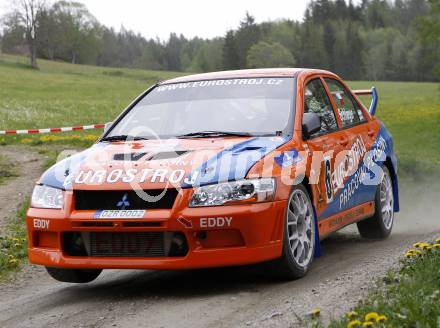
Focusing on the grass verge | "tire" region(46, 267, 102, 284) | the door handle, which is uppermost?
the door handle

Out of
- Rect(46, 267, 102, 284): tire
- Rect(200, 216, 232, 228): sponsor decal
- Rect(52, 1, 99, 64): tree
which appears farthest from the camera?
Rect(52, 1, 99, 64): tree

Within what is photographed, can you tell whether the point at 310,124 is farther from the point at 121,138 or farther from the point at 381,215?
the point at 381,215

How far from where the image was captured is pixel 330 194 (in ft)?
22.6

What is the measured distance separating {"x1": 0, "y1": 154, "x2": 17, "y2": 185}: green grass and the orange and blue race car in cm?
674

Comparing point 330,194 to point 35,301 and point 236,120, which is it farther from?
point 35,301

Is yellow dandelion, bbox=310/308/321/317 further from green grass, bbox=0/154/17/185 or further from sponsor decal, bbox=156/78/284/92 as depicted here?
green grass, bbox=0/154/17/185

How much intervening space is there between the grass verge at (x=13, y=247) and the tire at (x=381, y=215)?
11.6 feet

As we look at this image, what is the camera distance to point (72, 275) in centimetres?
643

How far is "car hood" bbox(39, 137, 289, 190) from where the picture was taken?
18.4 ft

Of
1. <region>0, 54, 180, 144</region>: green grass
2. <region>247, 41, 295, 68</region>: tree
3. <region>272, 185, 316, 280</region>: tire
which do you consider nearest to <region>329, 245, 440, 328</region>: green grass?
<region>272, 185, 316, 280</region>: tire

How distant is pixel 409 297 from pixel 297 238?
1.85m

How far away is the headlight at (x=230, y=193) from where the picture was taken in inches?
217

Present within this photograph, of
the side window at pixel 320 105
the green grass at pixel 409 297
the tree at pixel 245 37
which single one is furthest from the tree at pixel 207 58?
the green grass at pixel 409 297

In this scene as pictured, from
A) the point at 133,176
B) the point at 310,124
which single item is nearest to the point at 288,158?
the point at 310,124
